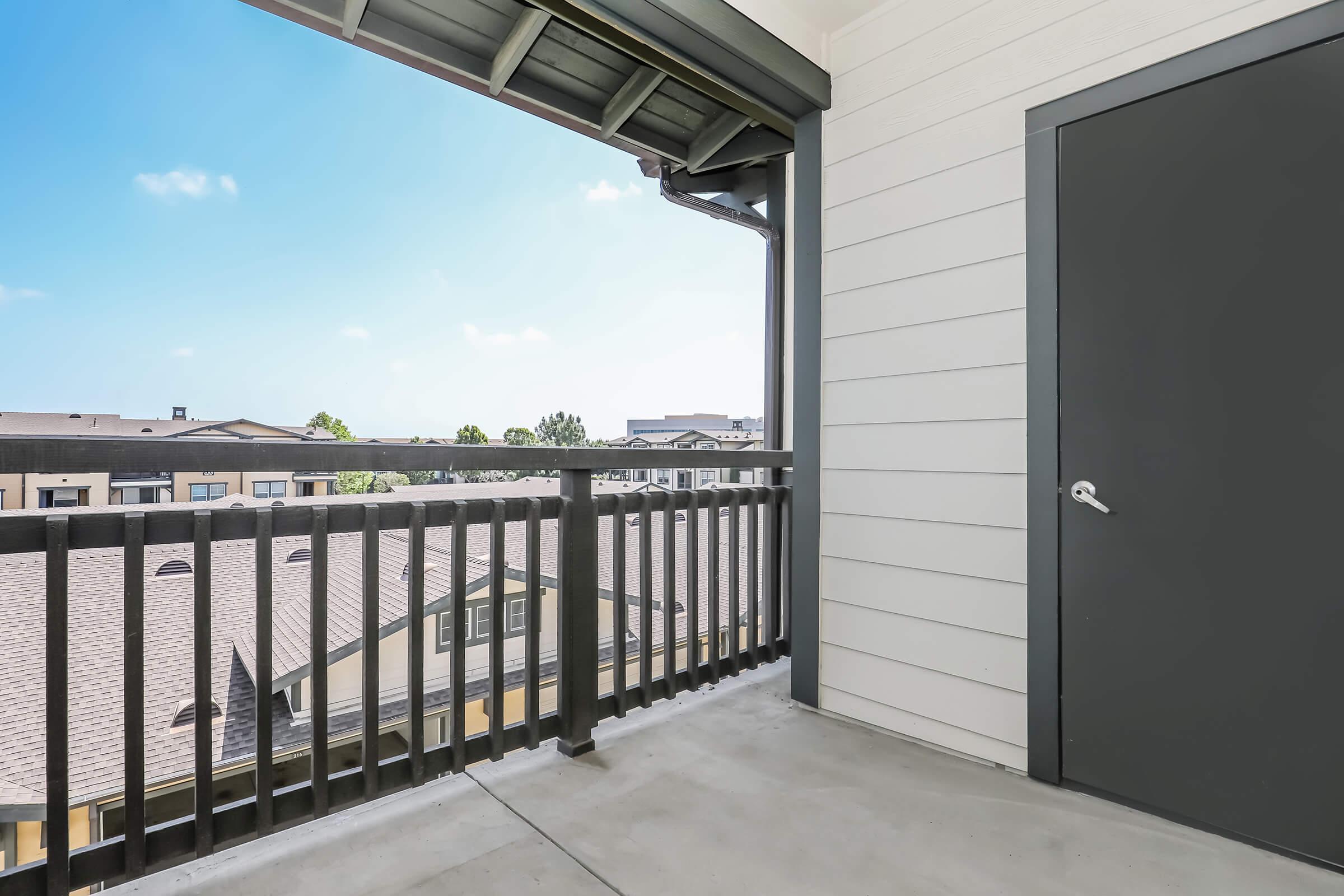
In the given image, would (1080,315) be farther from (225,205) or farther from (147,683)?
(225,205)

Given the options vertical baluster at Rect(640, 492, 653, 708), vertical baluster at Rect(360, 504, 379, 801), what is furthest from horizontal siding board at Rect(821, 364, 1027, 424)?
vertical baluster at Rect(360, 504, 379, 801)

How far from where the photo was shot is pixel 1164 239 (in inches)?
60.9

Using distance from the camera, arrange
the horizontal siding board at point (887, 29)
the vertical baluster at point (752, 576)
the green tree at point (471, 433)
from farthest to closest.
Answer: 1. the vertical baluster at point (752, 576)
2. the green tree at point (471, 433)
3. the horizontal siding board at point (887, 29)

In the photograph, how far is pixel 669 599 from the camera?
2.23 metres

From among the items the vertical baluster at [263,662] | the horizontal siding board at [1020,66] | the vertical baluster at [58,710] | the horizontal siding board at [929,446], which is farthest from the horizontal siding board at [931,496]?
the vertical baluster at [58,710]

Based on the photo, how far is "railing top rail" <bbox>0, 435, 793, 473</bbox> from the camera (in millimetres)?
1062

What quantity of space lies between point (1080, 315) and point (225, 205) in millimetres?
3583

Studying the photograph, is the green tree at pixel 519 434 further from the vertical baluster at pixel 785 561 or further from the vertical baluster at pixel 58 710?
the vertical baluster at pixel 58 710

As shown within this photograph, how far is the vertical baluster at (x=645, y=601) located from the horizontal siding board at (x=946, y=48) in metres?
1.76

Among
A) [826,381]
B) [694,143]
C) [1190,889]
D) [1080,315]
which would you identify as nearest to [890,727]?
[1190,889]

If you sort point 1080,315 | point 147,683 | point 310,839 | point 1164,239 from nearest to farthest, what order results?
point 147,683
point 310,839
point 1164,239
point 1080,315

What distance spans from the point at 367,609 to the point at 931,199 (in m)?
2.19

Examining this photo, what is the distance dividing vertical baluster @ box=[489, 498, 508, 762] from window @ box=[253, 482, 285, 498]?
1.68ft

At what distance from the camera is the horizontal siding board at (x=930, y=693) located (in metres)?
1.83
